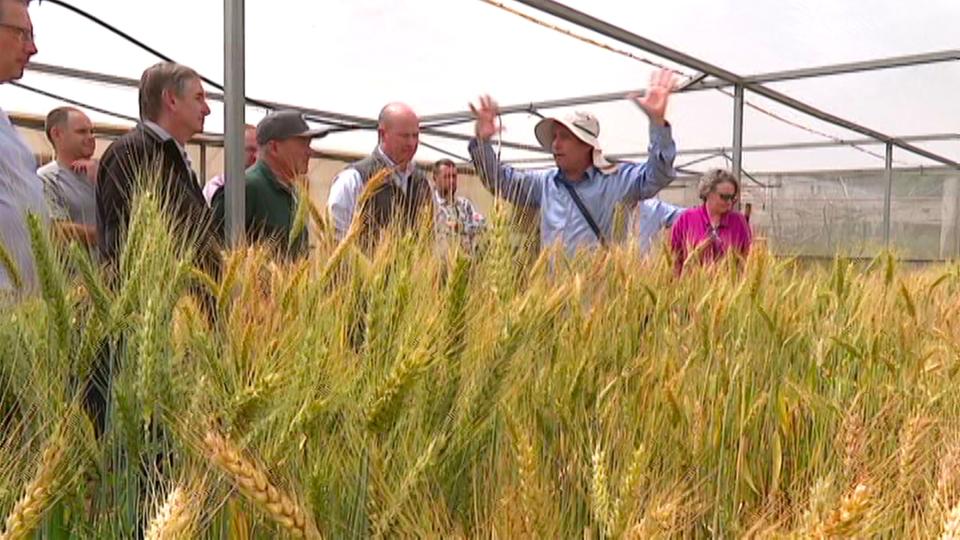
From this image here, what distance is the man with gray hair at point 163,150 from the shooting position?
5.08ft

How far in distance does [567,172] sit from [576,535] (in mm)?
2128

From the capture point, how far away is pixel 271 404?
0.54 meters

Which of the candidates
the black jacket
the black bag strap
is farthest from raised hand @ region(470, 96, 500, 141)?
the black jacket

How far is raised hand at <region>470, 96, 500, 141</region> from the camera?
2.25 m

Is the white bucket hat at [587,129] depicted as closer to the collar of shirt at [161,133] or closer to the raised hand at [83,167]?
the collar of shirt at [161,133]

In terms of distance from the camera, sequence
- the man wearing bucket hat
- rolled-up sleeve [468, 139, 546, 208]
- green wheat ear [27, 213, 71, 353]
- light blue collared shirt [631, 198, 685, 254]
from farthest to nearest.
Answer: light blue collared shirt [631, 198, 685, 254], the man wearing bucket hat, rolled-up sleeve [468, 139, 546, 208], green wheat ear [27, 213, 71, 353]

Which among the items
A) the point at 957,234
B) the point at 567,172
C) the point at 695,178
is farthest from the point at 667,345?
the point at 695,178

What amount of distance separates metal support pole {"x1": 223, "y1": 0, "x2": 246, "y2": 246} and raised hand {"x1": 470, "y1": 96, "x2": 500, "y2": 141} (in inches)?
27.8

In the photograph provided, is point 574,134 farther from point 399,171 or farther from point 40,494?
point 40,494

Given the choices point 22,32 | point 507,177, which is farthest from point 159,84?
point 507,177

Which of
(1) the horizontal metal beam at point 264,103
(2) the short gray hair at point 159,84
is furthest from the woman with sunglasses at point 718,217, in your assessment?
(2) the short gray hair at point 159,84

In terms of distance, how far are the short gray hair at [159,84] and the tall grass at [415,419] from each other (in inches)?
46.3

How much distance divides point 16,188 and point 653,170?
170 cm

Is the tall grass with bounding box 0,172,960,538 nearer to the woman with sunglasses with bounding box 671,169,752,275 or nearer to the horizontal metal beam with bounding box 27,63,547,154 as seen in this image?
the woman with sunglasses with bounding box 671,169,752,275
